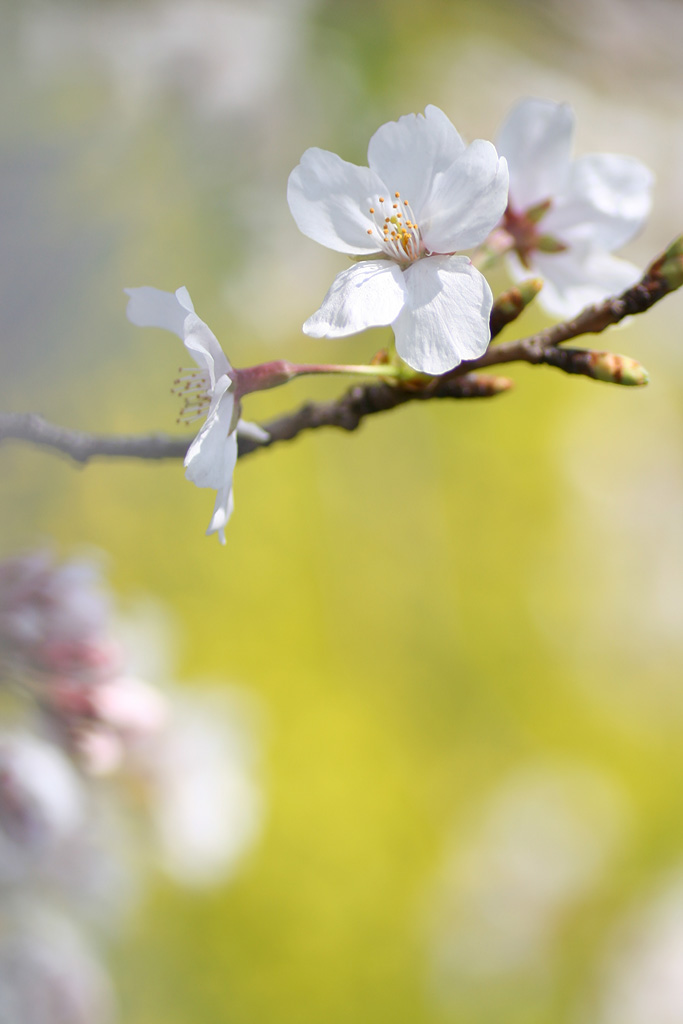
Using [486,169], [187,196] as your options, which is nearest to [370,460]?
[187,196]

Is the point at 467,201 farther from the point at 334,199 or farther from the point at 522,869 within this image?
the point at 522,869

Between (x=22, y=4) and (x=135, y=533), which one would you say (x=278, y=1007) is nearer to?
(x=135, y=533)

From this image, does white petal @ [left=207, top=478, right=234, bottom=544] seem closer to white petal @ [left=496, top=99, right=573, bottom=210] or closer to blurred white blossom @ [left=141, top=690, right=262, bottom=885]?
white petal @ [left=496, top=99, right=573, bottom=210]

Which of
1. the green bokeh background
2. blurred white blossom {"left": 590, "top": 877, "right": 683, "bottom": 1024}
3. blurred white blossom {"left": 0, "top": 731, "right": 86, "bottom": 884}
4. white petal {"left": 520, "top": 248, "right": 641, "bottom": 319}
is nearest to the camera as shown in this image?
white petal {"left": 520, "top": 248, "right": 641, "bottom": 319}

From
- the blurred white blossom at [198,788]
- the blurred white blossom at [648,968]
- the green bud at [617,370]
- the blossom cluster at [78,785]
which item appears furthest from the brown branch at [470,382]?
the blurred white blossom at [648,968]

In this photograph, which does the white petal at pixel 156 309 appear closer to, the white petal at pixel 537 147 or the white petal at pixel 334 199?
the white petal at pixel 334 199

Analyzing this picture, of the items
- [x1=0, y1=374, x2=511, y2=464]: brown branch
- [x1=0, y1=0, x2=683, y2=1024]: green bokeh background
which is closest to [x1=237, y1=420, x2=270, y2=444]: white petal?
[x1=0, y1=374, x2=511, y2=464]: brown branch

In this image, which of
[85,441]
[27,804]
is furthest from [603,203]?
[27,804]
